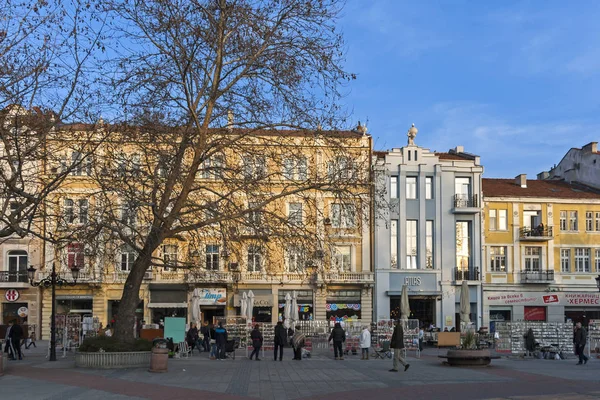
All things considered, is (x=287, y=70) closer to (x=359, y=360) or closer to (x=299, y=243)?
(x=299, y=243)

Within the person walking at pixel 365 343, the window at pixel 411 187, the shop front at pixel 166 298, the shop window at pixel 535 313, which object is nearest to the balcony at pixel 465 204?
the window at pixel 411 187

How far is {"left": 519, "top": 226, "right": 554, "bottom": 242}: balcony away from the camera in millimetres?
53062

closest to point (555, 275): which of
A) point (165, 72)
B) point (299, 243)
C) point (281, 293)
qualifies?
point (281, 293)

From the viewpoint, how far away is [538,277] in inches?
2083

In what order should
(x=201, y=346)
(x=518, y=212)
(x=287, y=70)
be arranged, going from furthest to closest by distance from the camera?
(x=518, y=212) → (x=201, y=346) → (x=287, y=70)

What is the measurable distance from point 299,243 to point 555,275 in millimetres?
33069

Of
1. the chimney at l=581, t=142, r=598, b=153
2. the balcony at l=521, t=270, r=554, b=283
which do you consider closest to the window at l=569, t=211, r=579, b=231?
the balcony at l=521, t=270, r=554, b=283

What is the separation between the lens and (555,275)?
5353cm

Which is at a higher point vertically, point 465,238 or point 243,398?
point 465,238

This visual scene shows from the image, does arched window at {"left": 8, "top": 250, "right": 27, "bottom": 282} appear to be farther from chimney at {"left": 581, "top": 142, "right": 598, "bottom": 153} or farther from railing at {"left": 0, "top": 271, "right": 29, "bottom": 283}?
chimney at {"left": 581, "top": 142, "right": 598, "bottom": 153}

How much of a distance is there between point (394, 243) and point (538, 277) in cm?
1041

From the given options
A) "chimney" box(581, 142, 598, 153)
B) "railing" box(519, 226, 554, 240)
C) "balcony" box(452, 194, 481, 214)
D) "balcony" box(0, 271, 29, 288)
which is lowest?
"balcony" box(0, 271, 29, 288)

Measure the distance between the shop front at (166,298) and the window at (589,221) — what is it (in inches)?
1123

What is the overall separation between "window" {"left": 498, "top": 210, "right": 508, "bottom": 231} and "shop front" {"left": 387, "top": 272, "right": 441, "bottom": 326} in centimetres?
636
